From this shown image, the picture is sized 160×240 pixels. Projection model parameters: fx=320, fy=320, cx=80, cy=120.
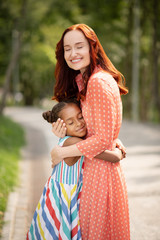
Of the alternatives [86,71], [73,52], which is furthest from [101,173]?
[73,52]

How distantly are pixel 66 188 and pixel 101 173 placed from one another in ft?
0.89

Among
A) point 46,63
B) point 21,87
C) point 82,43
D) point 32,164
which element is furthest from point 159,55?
point 21,87

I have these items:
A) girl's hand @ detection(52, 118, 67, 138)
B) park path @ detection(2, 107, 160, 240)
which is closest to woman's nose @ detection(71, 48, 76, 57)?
girl's hand @ detection(52, 118, 67, 138)

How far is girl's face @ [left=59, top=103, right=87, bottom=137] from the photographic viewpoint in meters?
2.25

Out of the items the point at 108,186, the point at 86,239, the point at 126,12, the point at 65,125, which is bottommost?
the point at 86,239

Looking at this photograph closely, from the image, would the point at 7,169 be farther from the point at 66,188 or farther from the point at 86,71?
the point at 86,71

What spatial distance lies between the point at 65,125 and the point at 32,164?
204 inches

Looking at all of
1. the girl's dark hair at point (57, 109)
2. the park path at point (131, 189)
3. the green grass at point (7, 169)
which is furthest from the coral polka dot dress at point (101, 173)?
the green grass at point (7, 169)

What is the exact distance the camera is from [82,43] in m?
2.26

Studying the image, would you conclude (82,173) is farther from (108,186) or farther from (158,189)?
(158,189)

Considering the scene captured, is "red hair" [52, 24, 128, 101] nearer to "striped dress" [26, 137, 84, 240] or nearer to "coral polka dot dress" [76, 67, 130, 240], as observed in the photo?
"coral polka dot dress" [76, 67, 130, 240]

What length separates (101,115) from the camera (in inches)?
81.8

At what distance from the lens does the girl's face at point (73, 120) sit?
2.25 m

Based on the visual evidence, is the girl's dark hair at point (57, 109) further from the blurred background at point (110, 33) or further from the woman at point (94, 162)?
the blurred background at point (110, 33)
